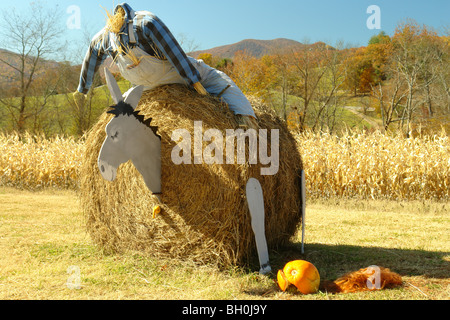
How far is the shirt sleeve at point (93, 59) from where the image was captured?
14.6 feet

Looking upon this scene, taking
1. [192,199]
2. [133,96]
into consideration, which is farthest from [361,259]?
[133,96]

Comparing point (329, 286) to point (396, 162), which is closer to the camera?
point (329, 286)

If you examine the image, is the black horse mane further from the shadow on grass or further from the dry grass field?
the shadow on grass

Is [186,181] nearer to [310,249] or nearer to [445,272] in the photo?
[310,249]

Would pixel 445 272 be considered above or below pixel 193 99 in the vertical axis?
below

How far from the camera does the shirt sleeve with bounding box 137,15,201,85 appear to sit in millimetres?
3889

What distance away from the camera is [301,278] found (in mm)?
3436

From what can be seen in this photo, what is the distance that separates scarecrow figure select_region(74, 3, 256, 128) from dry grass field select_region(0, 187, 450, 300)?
1.63m

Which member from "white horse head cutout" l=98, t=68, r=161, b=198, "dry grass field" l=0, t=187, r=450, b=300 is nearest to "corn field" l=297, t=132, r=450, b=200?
"dry grass field" l=0, t=187, r=450, b=300

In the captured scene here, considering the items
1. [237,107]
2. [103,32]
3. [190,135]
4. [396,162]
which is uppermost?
[103,32]

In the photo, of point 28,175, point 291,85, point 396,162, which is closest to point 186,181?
point 396,162

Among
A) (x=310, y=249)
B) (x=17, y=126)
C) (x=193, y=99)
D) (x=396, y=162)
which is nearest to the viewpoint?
(x=193, y=99)

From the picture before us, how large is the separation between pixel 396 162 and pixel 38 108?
76.8ft

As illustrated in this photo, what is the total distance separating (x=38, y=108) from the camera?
84.5ft
